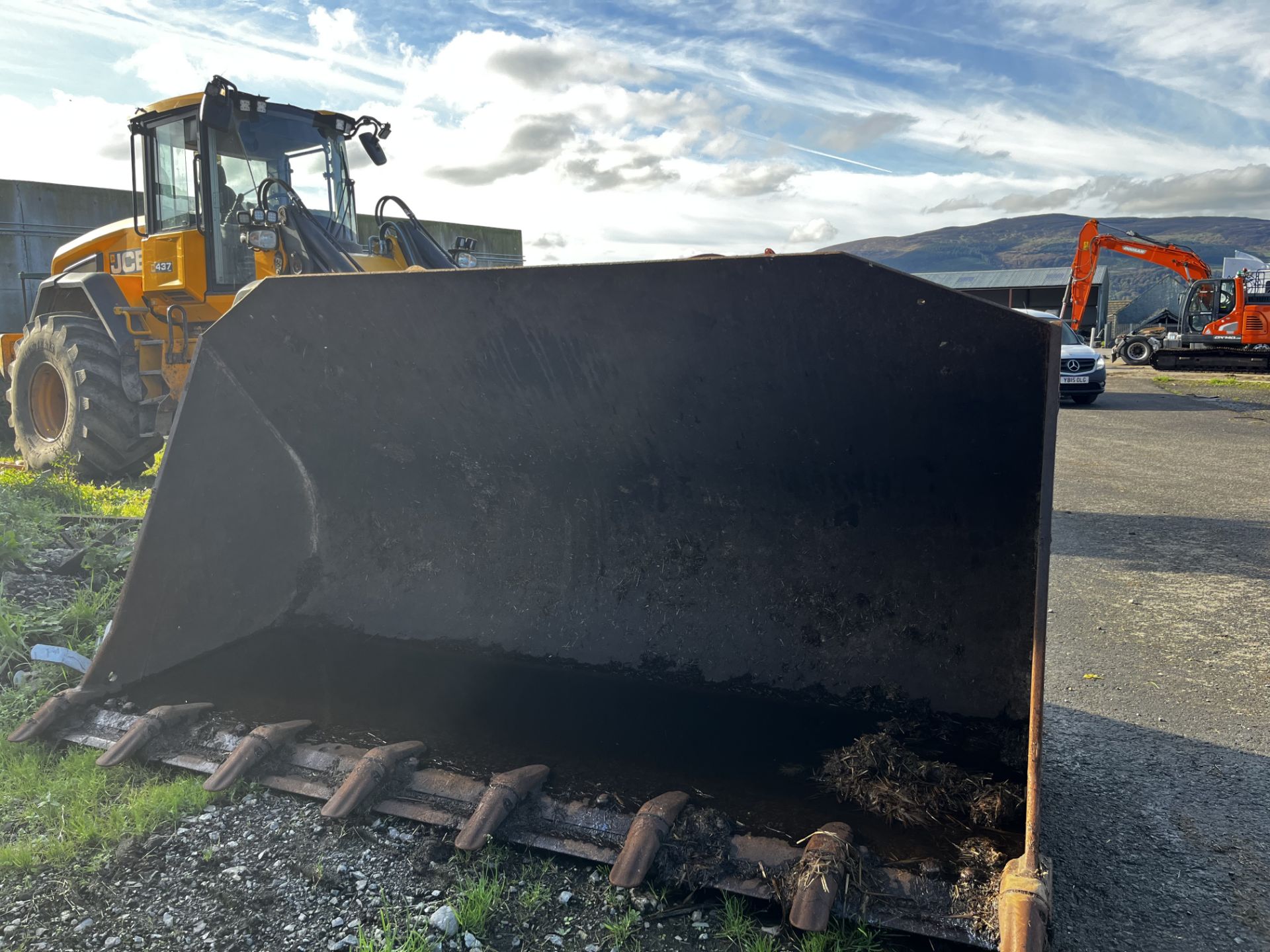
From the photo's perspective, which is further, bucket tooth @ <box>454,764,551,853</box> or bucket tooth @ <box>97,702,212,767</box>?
bucket tooth @ <box>97,702,212,767</box>

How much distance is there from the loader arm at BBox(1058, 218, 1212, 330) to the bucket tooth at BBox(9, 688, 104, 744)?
22.3 metres

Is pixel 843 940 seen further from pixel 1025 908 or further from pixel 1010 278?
pixel 1010 278

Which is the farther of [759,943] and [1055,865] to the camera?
[1055,865]

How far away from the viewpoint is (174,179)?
6746 millimetres

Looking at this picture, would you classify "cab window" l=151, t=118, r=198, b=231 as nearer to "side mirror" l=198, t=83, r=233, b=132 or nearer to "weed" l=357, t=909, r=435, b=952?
"side mirror" l=198, t=83, r=233, b=132

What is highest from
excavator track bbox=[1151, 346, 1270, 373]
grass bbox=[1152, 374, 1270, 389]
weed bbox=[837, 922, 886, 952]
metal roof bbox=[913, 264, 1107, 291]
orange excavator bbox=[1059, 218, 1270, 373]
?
metal roof bbox=[913, 264, 1107, 291]

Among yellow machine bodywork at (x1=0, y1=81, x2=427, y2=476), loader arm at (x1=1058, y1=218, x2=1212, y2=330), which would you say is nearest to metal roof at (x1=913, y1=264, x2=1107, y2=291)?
loader arm at (x1=1058, y1=218, x2=1212, y2=330)

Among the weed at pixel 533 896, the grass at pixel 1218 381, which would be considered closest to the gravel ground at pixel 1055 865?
the weed at pixel 533 896

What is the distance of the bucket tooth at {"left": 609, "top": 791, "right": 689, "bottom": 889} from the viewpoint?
76.9 inches

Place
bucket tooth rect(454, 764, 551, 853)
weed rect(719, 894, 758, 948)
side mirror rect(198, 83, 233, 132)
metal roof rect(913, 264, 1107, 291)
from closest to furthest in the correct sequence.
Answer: weed rect(719, 894, 758, 948), bucket tooth rect(454, 764, 551, 853), side mirror rect(198, 83, 233, 132), metal roof rect(913, 264, 1107, 291)

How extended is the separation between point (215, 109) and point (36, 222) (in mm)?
9996

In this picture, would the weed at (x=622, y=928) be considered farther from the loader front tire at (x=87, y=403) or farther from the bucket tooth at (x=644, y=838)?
the loader front tire at (x=87, y=403)

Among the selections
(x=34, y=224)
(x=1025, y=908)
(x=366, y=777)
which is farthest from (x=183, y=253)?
(x=34, y=224)

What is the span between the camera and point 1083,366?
14.4 metres
